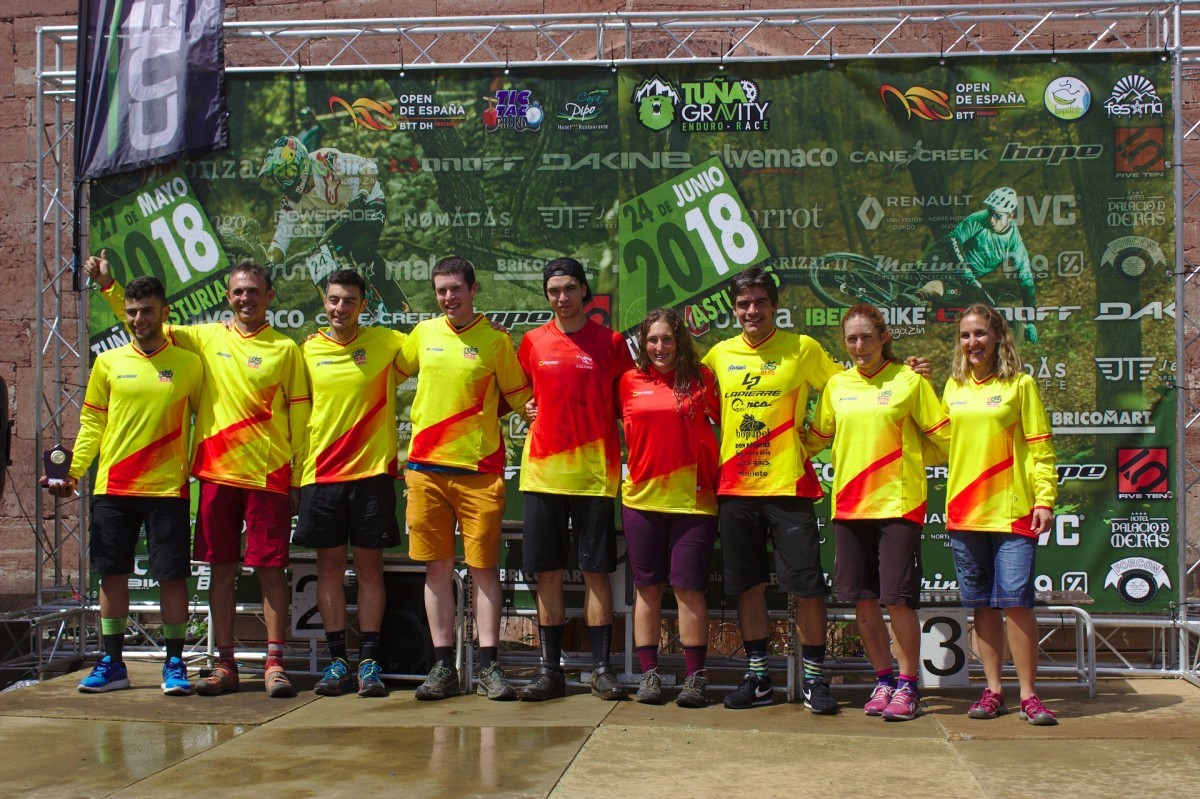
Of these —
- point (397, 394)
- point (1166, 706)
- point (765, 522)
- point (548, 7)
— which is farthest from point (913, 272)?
point (548, 7)

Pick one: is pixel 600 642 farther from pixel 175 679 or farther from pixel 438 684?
pixel 175 679

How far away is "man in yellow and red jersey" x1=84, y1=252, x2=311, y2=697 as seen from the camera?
590 cm

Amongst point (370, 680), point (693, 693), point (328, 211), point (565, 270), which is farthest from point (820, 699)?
point (328, 211)

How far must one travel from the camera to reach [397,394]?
269 inches

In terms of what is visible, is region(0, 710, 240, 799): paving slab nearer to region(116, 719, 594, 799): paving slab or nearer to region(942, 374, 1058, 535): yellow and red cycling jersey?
region(116, 719, 594, 799): paving slab

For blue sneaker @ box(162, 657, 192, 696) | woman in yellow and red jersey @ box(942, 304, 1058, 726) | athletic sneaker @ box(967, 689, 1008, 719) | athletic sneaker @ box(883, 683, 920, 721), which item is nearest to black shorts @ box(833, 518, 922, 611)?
woman in yellow and red jersey @ box(942, 304, 1058, 726)

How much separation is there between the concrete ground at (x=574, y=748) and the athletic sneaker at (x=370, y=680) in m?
0.05

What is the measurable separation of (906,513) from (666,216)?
82.8 inches

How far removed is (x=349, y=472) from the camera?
5844mm

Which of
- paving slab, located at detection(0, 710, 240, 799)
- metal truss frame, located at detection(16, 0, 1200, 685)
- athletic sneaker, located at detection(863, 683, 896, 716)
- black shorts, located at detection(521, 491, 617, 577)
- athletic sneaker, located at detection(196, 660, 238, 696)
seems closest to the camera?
paving slab, located at detection(0, 710, 240, 799)

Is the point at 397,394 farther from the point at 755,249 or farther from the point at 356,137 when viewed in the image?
the point at 755,249

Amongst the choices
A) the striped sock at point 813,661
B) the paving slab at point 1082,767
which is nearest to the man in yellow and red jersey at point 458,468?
the striped sock at point 813,661

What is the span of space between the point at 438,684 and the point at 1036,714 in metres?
2.56

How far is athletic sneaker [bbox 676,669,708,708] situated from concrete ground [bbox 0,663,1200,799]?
0.09m
